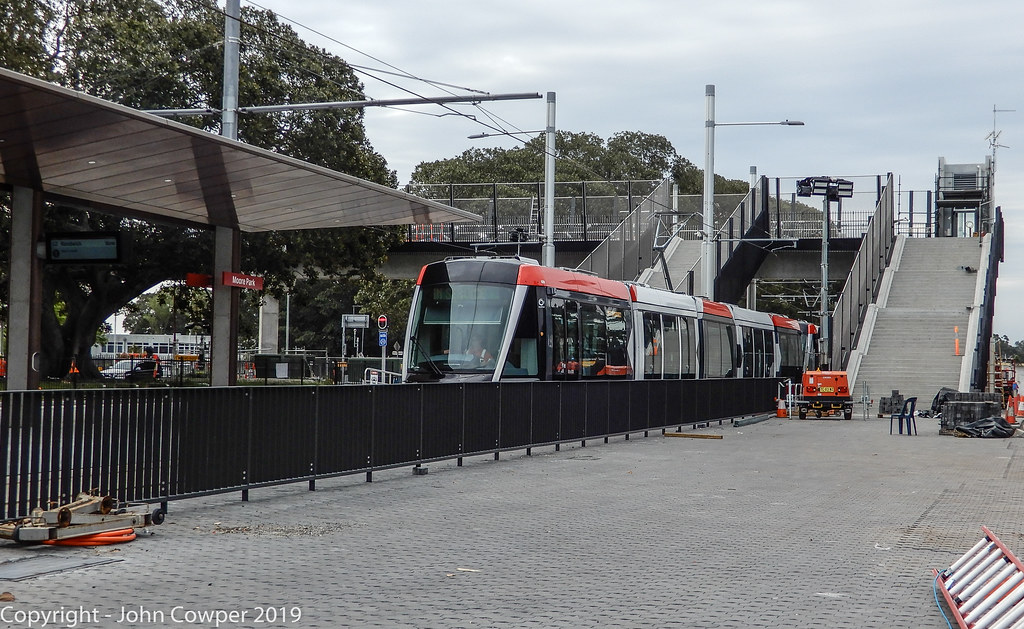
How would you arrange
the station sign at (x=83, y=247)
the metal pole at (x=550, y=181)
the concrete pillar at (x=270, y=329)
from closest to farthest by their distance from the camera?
the station sign at (x=83, y=247)
the metal pole at (x=550, y=181)
the concrete pillar at (x=270, y=329)

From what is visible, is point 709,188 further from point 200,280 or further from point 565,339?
point 200,280

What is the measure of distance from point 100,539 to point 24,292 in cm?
1021

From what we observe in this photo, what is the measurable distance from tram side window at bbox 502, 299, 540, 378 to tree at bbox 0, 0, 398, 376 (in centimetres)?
1182

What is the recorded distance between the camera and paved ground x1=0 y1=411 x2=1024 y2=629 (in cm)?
679

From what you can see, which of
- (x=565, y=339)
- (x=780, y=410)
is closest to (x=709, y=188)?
(x=780, y=410)

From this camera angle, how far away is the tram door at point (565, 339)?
23141 millimetres

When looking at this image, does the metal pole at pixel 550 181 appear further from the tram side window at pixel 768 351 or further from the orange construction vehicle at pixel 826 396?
the tram side window at pixel 768 351

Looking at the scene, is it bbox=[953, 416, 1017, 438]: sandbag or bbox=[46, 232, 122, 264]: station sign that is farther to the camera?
bbox=[953, 416, 1017, 438]: sandbag

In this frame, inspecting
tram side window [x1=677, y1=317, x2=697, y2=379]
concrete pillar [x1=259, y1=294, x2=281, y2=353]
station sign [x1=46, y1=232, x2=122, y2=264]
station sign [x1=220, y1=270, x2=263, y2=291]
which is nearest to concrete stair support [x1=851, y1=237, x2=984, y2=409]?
tram side window [x1=677, y1=317, x2=697, y2=379]

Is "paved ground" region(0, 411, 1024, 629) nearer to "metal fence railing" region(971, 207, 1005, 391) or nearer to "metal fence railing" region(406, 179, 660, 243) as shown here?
"metal fence railing" region(971, 207, 1005, 391)

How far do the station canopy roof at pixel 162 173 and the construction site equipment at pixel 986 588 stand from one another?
9.77 m

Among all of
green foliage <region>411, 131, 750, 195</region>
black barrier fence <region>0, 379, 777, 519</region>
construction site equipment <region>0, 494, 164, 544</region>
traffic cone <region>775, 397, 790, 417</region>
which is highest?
green foliage <region>411, 131, 750, 195</region>

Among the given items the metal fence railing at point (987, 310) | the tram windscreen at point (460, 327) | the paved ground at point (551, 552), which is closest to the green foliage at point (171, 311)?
the tram windscreen at point (460, 327)

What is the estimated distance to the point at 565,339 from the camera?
931 inches
